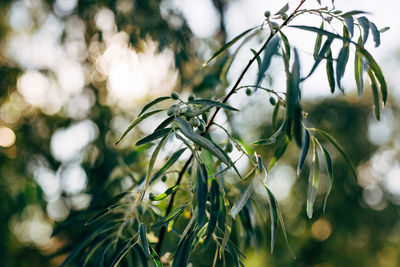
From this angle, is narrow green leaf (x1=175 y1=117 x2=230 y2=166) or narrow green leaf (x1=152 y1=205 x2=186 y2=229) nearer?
narrow green leaf (x1=175 y1=117 x2=230 y2=166)

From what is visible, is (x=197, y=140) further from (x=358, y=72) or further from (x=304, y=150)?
(x=358, y=72)

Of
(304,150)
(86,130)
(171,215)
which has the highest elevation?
(304,150)

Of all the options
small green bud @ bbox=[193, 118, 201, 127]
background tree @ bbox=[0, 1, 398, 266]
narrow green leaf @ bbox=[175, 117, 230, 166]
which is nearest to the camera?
narrow green leaf @ bbox=[175, 117, 230, 166]

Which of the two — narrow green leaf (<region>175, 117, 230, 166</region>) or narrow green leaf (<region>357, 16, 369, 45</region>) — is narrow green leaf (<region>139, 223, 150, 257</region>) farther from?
narrow green leaf (<region>357, 16, 369, 45</region>)

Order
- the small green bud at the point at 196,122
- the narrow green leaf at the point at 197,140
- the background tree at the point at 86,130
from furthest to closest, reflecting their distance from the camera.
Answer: the background tree at the point at 86,130 → the small green bud at the point at 196,122 → the narrow green leaf at the point at 197,140

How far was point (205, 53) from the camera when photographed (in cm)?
206

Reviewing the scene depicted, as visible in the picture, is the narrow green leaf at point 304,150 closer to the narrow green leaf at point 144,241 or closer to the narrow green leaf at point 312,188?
the narrow green leaf at point 312,188

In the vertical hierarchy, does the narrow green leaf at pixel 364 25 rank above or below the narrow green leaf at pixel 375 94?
above

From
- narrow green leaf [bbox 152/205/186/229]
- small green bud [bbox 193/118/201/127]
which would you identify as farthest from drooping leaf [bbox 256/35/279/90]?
narrow green leaf [bbox 152/205/186/229]

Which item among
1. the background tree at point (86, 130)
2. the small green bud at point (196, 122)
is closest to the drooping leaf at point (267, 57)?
the small green bud at point (196, 122)

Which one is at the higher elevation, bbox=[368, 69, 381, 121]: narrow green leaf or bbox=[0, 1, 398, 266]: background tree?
bbox=[368, 69, 381, 121]: narrow green leaf

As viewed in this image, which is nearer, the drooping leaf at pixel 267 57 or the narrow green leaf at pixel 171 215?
the drooping leaf at pixel 267 57

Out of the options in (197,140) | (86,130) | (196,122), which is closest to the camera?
(197,140)

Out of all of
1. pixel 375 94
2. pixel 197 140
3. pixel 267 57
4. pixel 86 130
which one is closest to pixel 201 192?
pixel 197 140
